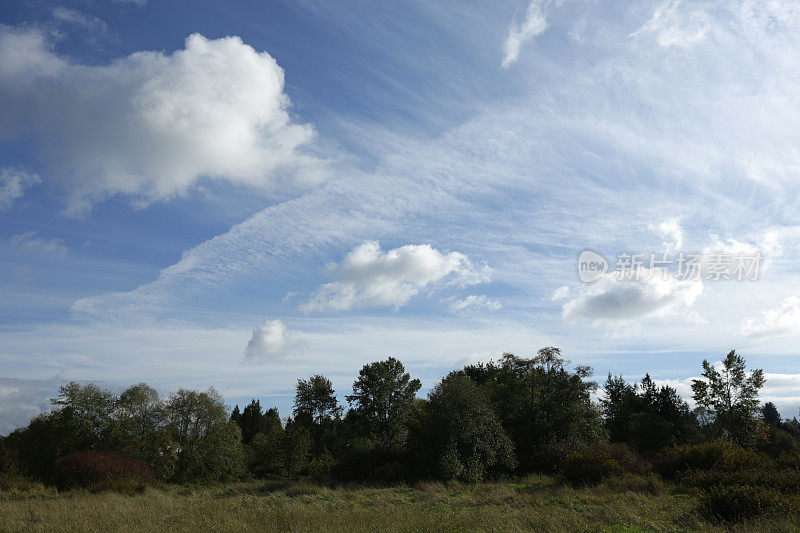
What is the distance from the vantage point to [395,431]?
146 ft

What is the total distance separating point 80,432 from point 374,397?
26.4 m

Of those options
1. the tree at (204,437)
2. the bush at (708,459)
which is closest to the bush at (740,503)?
the bush at (708,459)

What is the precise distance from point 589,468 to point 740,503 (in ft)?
37.5

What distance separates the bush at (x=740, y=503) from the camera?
551 inches

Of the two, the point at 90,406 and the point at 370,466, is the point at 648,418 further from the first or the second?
the point at 90,406

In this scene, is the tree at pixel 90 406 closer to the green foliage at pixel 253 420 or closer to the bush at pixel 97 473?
the bush at pixel 97 473

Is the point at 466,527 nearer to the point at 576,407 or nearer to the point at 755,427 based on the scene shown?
the point at 576,407

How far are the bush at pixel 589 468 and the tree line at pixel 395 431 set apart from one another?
0.14 metres

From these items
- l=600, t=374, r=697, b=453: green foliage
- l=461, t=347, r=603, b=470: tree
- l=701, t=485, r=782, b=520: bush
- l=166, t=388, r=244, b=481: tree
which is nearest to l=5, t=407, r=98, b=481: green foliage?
l=166, t=388, r=244, b=481: tree

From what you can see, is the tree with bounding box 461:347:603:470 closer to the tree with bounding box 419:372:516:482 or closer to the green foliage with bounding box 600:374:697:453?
the tree with bounding box 419:372:516:482

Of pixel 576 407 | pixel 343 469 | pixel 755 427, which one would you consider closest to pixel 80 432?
pixel 343 469

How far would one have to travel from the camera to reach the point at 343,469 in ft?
122

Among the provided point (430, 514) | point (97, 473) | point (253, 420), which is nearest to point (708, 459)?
point (430, 514)

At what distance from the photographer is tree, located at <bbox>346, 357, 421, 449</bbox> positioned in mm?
47750
